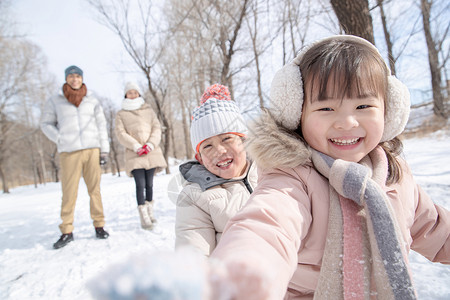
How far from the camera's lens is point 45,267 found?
7.89ft

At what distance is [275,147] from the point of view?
2.96 ft

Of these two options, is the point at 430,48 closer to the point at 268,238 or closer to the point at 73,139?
the point at 73,139

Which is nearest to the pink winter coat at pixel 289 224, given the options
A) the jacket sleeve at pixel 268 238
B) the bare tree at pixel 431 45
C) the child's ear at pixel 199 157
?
the jacket sleeve at pixel 268 238

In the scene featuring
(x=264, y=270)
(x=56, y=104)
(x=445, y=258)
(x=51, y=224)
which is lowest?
(x=51, y=224)

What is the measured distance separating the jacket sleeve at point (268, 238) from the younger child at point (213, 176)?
1.99 ft

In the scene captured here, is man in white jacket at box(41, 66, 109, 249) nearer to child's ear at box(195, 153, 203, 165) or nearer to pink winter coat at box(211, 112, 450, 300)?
child's ear at box(195, 153, 203, 165)

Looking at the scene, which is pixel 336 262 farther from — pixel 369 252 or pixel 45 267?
pixel 45 267

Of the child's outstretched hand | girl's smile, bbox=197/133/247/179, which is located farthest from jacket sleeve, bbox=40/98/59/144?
the child's outstretched hand

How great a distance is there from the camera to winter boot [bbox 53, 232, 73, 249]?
290cm

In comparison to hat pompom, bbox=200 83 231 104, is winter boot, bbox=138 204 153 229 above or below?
below

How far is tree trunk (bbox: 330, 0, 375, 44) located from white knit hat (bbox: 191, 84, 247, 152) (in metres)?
2.09

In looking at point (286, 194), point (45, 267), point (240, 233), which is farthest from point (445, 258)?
point (45, 267)

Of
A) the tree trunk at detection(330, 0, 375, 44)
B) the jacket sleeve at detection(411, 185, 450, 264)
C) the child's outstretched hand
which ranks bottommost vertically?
the jacket sleeve at detection(411, 185, 450, 264)

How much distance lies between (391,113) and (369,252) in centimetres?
61
